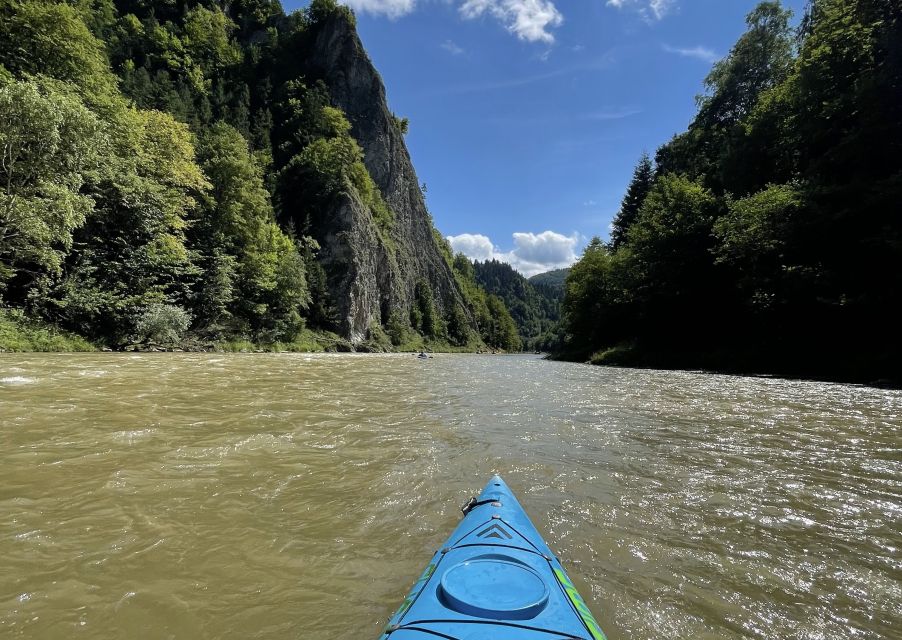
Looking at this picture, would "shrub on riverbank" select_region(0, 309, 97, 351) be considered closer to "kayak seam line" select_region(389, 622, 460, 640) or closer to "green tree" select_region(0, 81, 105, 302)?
"green tree" select_region(0, 81, 105, 302)

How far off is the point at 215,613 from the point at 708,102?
48.1 m

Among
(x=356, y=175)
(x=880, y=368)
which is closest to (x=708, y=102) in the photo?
(x=880, y=368)

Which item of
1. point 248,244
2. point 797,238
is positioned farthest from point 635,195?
point 248,244

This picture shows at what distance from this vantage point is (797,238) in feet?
57.0

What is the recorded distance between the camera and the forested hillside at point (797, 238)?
15.5 meters

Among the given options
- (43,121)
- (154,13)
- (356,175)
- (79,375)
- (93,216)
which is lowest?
(79,375)

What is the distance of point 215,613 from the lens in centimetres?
218

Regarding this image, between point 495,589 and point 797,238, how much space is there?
21.6 meters

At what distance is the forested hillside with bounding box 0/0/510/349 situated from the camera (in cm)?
1636

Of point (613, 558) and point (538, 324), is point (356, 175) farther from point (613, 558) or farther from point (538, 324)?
point (538, 324)

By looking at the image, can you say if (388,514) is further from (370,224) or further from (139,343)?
(370,224)

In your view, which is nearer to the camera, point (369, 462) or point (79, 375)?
point (369, 462)

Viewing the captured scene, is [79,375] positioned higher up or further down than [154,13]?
further down

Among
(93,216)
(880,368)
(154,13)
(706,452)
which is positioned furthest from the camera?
(154,13)
